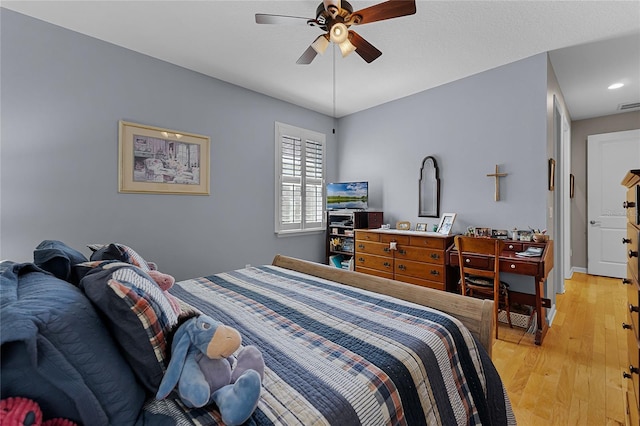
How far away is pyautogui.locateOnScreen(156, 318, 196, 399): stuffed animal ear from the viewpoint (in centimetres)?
78

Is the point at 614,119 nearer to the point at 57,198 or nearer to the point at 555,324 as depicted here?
the point at 555,324

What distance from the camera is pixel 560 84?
3.51 metres

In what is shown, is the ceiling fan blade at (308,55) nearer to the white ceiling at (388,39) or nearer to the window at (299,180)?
the white ceiling at (388,39)

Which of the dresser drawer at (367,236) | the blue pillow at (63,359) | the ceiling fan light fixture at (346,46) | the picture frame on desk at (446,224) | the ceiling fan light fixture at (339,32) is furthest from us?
the dresser drawer at (367,236)

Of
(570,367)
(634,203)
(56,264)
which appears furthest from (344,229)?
(56,264)

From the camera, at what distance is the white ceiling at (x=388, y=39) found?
2180 mm

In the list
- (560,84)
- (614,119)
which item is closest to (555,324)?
(560,84)

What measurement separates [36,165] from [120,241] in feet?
2.84

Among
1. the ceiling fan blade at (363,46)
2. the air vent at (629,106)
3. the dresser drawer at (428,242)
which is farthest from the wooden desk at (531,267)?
the air vent at (629,106)

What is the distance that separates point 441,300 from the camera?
154 centimetres

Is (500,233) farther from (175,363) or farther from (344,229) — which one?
(175,363)

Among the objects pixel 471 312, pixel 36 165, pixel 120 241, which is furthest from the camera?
pixel 120 241

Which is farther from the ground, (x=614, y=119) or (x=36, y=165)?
(x=614, y=119)

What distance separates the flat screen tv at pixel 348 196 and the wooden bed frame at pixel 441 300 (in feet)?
7.02
